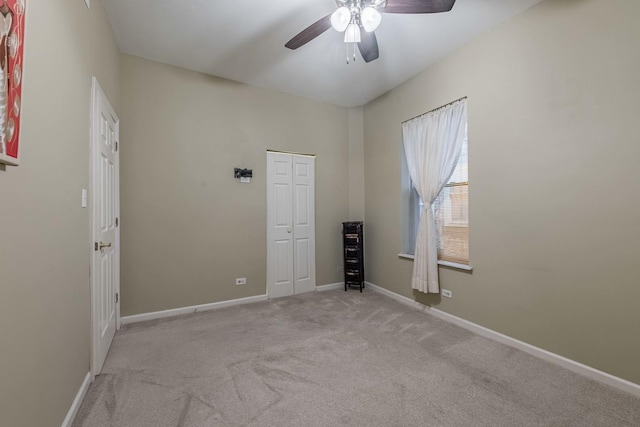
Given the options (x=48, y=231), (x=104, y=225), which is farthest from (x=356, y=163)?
(x=48, y=231)

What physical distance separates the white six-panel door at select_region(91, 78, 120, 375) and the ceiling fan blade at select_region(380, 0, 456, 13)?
2.29 meters

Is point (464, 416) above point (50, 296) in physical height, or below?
below

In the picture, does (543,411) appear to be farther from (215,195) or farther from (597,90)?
(215,195)

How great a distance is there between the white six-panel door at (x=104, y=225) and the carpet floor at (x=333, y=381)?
254 millimetres

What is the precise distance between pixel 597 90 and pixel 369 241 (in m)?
3.07

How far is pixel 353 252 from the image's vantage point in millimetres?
4289

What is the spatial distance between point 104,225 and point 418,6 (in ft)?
9.94

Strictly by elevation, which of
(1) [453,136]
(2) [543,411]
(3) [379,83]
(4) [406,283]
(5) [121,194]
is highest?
(3) [379,83]

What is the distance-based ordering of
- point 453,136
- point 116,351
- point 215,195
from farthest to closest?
point 215,195 → point 453,136 → point 116,351

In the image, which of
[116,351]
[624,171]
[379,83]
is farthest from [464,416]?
[379,83]

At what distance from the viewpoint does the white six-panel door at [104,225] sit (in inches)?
82.2

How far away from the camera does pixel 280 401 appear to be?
1.84 meters

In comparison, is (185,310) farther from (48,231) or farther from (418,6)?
(418,6)

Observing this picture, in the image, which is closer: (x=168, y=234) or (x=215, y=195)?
(x=168, y=234)
